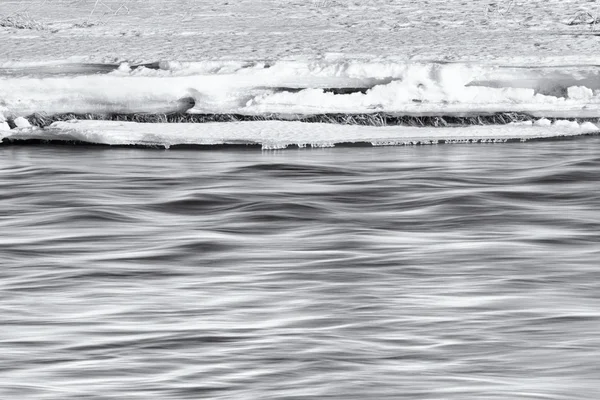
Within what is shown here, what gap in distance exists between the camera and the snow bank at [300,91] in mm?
9312

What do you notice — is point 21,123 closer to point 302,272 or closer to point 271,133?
point 271,133

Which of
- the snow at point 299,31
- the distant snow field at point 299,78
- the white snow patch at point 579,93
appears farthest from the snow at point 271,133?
the snow at point 299,31

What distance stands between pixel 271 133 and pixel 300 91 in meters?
0.49

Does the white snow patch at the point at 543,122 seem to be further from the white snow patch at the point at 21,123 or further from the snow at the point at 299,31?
the white snow patch at the point at 21,123

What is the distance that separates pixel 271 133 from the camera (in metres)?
9.05

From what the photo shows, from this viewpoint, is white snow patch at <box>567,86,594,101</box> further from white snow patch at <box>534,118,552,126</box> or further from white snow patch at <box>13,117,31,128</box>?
white snow patch at <box>13,117,31,128</box>

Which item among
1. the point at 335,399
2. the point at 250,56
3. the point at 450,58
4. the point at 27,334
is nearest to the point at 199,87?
the point at 250,56

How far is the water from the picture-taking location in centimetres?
470

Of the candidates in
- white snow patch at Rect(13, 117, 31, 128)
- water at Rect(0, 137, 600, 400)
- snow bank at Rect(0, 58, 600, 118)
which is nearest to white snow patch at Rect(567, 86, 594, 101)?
snow bank at Rect(0, 58, 600, 118)

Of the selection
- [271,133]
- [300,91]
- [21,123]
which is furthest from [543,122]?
[21,123]

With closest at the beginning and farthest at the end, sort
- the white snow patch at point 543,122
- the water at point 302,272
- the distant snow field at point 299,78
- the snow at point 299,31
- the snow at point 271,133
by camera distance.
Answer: the water at point 302,272, the snow at point 271,133, the distant snow field at point 299,78, the white snow patch at point 543,122, the snow at point 299,31

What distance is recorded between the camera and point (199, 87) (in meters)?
9.38

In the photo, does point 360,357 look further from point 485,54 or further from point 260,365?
point 485,54

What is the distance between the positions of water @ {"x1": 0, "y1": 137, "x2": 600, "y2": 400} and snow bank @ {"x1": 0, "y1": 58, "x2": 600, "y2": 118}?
1.04 ft
